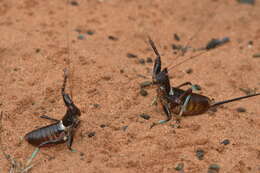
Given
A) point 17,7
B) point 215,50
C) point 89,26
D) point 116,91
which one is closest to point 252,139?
point 116,91

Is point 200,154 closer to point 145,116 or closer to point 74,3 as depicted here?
point 145,116

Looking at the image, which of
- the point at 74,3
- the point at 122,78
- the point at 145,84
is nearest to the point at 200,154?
the point at 145,84

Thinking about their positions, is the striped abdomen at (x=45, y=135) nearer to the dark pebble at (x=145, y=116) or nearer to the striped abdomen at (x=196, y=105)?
the dark pebble at (x=145, y=116)

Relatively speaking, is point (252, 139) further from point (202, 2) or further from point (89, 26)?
point (202, 2)

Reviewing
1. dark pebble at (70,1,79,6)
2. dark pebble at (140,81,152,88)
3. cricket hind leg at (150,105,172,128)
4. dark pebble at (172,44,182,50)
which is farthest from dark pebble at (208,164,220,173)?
dark pebble at (70,1,79,6)

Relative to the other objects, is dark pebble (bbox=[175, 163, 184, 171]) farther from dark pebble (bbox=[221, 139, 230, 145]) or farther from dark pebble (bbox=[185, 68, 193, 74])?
dark pebble (bbox=[185, 68, 193, 74])

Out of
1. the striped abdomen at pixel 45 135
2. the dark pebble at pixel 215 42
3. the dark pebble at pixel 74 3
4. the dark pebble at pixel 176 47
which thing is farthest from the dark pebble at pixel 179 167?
the dark pebble at pixel 74 3
